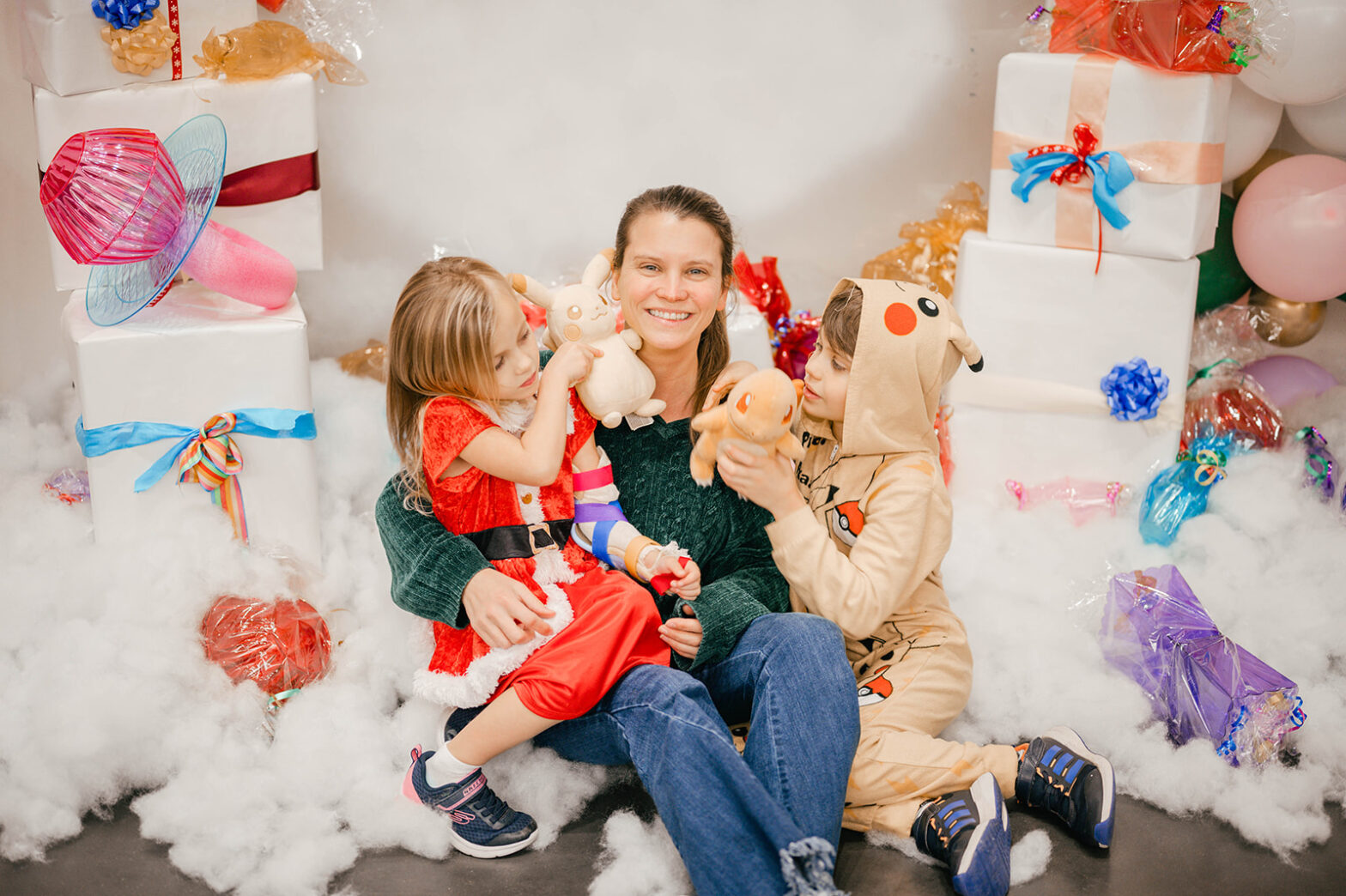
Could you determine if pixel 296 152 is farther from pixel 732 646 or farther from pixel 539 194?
pixel 732 646

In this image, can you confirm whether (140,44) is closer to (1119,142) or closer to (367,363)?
(367,363)

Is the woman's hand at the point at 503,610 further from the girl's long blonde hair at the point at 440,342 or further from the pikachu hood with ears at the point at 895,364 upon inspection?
the pikachu hood with ears at the point at 895,364

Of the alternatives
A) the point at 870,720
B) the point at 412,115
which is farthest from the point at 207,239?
the point at 870,720

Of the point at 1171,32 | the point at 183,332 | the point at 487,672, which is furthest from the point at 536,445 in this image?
the point at 1171,32

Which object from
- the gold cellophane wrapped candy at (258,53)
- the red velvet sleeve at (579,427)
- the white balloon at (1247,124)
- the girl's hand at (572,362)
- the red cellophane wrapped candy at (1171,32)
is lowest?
the red velvet sleeve at (579,427)

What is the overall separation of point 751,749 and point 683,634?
22cm

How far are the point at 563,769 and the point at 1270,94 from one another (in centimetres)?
218

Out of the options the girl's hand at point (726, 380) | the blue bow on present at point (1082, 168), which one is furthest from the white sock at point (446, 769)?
the blue bow on present at point (1082, 168)

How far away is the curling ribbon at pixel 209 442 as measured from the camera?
2123 millimetres

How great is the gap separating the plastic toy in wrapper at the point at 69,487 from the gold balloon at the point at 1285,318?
294 centimetres

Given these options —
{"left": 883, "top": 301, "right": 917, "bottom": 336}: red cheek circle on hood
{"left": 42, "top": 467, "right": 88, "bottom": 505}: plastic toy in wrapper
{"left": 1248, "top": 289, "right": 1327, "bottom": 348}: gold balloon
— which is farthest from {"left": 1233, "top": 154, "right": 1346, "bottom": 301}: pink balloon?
{"left": 42, "top": 467, "right": 88, "bottom": 505}: plastic toy in wrapper

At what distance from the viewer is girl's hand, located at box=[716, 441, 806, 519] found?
5.91ft

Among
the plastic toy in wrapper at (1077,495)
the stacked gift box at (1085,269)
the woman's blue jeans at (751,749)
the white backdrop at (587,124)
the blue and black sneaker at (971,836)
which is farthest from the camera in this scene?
the white backdrop at (587,124)

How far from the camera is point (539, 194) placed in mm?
3014
